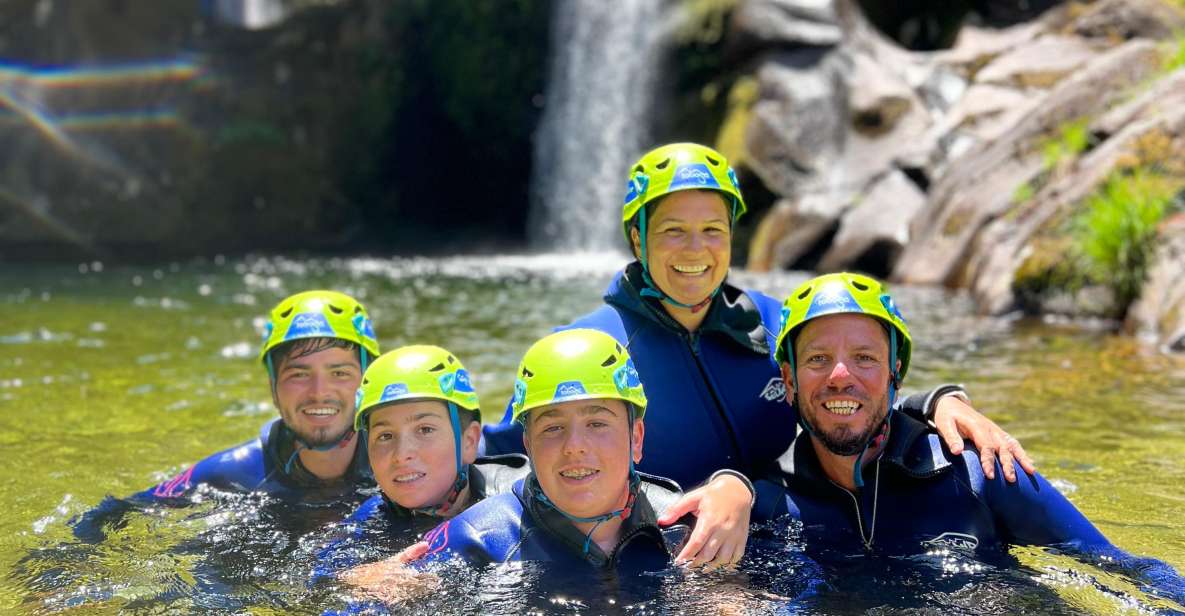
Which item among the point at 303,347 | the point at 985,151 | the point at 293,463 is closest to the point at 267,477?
the point at 293,463

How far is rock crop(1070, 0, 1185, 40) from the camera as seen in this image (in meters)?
17.4

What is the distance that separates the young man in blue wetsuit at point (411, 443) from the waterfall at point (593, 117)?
19.3 m

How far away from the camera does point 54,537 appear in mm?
5398

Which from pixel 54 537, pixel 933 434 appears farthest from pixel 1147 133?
pixel 54 537

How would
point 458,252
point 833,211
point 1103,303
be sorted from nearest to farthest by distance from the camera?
point 1103,303
point 833,211
point 458,252

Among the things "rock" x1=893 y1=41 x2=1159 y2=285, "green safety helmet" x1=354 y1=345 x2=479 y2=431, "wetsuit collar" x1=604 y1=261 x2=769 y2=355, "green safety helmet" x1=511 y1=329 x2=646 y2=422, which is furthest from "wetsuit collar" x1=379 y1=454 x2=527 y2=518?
"rock" x1=893 y1=41 x2=1159 y2=285

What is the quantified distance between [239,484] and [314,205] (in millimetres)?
24517

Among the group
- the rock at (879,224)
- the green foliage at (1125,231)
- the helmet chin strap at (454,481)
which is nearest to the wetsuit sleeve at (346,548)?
the helmet chin strap at (454,481)

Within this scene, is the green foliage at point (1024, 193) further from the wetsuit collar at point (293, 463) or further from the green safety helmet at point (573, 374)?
the green safety helmet at point (573, 374)

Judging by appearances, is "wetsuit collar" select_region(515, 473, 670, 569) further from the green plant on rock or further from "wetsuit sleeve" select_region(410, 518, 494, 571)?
the green plant on rock

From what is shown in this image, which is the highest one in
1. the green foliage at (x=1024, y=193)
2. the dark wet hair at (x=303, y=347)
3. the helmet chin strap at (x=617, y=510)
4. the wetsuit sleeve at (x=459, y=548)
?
the green foliage at (x=1024, y=193)

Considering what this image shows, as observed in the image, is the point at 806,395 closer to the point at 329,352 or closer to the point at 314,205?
the point at 329,352

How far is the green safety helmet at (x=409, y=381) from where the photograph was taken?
4699mm

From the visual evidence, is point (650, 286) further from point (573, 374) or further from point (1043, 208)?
point (1043, 208)
